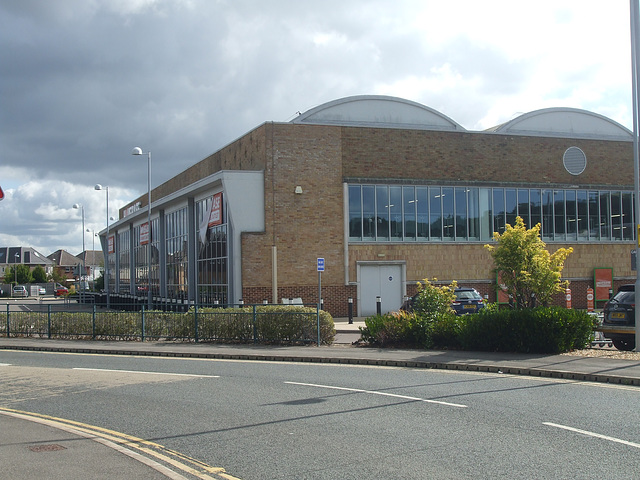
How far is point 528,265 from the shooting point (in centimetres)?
1753

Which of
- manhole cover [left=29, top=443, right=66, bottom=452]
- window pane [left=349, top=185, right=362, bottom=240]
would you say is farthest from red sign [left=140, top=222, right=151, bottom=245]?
manhole cover [left=29, top=443, right=66, bottom=452]

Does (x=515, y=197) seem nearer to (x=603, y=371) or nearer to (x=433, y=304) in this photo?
(x=433, y=304)

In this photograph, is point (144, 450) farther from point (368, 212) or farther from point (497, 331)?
point (368, 212)

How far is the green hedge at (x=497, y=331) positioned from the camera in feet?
52.4

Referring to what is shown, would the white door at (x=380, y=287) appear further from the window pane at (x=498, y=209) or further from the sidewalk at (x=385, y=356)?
the sidewalk at (x=385, y=356)

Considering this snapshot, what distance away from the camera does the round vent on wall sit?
35656mm

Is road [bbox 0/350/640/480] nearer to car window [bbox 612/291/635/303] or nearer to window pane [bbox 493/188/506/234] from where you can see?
car window [bbox 612/291/635/303]

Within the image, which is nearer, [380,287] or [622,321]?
[622,321]

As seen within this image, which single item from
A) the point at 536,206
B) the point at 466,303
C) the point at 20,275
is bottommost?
the point at 466,303

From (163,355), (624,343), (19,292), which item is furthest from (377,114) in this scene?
(19,292)

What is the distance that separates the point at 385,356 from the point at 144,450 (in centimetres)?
933

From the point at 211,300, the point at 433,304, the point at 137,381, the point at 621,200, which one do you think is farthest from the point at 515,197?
the point at 137,381

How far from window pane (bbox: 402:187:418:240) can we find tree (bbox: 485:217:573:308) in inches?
596

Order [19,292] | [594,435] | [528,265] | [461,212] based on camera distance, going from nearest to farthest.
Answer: [594,435] → [528,265] → [461,212] → [19,292]
